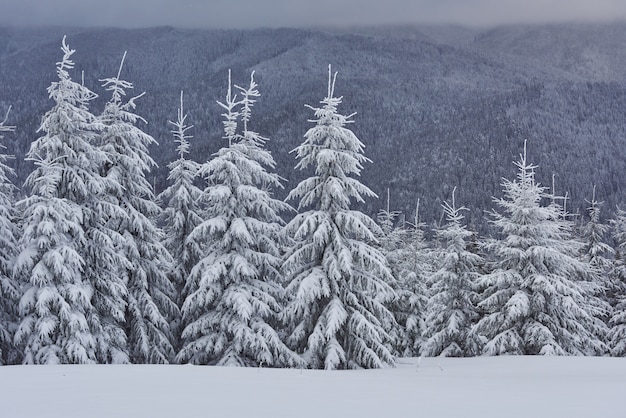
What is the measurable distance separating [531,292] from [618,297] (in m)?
13.8

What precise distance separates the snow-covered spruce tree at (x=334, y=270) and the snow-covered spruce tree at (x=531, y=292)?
252 inches

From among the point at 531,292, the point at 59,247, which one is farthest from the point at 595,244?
the point at 59,247

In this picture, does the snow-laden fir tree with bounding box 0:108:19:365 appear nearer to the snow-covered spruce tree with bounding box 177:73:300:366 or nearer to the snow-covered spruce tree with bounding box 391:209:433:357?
the snow-covered spruce tree with bounding box 177:73:300:366

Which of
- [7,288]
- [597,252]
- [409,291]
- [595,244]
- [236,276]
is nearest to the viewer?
[236,276]

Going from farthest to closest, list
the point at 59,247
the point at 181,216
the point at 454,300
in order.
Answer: the point at 454,300, the point at 181,216, the point at 59,247

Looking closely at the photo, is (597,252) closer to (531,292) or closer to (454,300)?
(454,300)

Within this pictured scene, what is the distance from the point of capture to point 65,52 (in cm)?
2053

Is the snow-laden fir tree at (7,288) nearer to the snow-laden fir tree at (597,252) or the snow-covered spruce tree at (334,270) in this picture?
the snow-covered spruce tree at (334,270)

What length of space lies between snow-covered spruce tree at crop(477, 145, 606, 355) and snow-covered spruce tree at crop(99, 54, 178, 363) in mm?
12631

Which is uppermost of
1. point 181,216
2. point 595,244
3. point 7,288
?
point 181,216

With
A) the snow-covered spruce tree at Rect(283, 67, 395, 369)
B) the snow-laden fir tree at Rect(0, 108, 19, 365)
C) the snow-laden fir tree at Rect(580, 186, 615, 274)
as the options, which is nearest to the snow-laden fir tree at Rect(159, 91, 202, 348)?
the snow-laden fir tree at Rect(0, 108, 19, 365)

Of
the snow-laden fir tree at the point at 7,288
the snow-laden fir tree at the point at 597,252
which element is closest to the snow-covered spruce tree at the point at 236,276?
the snow-laden fir tree at the point at 7,288

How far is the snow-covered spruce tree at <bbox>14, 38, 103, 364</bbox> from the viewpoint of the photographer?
58.0ft

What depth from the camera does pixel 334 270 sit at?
1736 centimetres
